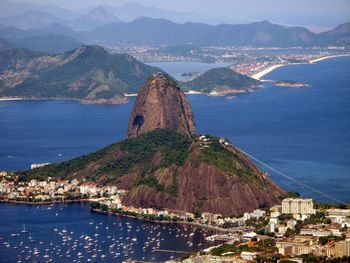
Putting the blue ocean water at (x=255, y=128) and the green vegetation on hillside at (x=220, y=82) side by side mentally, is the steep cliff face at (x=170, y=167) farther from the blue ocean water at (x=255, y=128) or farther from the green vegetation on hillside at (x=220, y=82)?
the green vegetation on hillside at (x=220, y=82)

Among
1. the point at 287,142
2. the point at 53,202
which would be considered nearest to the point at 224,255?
the point at 53,202

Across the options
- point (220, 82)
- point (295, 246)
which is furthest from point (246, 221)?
point (220, 82)

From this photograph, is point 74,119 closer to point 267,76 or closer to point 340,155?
point 340,155

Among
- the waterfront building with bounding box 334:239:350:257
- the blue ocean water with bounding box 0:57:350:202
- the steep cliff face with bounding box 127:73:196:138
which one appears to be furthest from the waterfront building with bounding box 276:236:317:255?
the steep cliff face with bounding box 127:73:196:138

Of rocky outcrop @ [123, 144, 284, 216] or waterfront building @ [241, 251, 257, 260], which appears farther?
rocky outcrop @ [123, 144, 284, 216]

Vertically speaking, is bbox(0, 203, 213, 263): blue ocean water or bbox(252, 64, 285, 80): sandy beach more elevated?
bbox(252, 64, 285, 80): sandy beach

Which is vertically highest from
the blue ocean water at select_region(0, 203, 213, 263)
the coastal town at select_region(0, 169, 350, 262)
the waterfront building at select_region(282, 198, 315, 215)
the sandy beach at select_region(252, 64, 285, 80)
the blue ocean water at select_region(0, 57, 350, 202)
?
the sandy beach at select_region(252, 64, 285, 80)

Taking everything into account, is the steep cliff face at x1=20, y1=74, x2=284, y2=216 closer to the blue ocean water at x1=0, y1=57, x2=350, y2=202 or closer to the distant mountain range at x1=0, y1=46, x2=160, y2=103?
the blue ocean water at x1=0, y1=57, x2=350, y2=202
